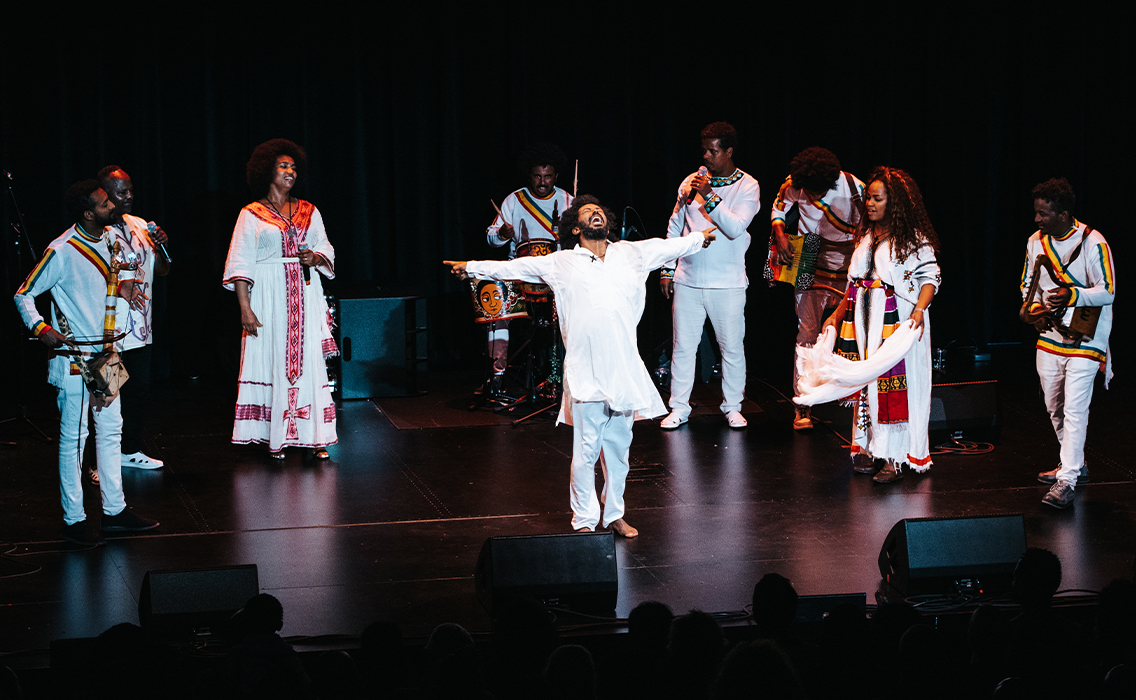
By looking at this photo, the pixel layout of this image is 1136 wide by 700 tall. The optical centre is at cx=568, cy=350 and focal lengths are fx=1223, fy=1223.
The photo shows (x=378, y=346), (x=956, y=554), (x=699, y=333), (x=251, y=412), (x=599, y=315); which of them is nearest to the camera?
(x=956, y=554)

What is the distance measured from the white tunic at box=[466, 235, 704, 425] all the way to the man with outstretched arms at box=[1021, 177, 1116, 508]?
210 cm

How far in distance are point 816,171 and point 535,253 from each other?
182 cm

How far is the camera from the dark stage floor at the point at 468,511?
4.81 m

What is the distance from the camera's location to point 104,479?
543cm

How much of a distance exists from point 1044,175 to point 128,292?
8036mm

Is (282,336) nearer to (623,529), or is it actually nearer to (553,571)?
(623,529)

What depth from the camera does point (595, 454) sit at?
5344 millimetres

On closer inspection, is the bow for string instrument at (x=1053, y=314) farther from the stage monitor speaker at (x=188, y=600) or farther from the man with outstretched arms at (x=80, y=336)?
the man with outstretched arms at (x=80, y=336)

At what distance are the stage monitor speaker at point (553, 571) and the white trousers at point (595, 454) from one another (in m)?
0.82

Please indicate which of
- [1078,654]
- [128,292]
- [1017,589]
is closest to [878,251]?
[1017,589]

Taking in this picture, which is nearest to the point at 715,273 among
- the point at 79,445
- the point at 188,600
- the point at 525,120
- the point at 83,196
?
the point at 525,120

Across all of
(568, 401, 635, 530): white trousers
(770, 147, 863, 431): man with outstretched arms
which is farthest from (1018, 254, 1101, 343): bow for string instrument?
(568, 401, 635, 530): white trousers

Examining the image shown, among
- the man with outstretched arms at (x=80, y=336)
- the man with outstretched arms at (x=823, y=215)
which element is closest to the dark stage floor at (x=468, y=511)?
the man with outstretched arms at (x=80, y=336)

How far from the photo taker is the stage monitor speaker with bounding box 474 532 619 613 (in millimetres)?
4363
